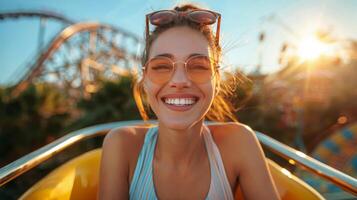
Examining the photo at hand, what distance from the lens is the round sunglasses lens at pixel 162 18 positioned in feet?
4.24

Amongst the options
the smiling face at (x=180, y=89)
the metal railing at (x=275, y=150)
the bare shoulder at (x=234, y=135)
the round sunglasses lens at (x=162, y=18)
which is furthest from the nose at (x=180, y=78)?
the metal railing at (x=275, y=150)

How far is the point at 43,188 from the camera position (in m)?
1.30

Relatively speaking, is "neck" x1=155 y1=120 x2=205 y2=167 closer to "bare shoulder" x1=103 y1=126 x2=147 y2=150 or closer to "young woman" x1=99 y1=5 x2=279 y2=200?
"young woman" x1=99 y1=5 x2=279 y2=200

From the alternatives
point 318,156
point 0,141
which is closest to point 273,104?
point 318,156

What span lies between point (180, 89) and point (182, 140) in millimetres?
273

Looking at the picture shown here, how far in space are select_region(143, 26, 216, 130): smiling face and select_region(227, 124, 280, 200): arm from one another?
0.26m

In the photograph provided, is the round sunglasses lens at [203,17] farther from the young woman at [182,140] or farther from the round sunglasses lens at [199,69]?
the round sunglasses lens at [199,69]

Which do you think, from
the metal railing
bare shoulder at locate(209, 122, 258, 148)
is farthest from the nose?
the metal railing

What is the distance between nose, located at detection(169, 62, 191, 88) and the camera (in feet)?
3.90

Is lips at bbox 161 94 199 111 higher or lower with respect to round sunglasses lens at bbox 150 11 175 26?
lower

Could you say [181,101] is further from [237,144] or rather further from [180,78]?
[237,144]

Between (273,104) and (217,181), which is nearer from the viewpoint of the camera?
(217,181)

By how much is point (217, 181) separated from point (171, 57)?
0.52 metres

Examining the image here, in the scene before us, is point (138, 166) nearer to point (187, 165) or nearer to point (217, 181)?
point (187, 165)
